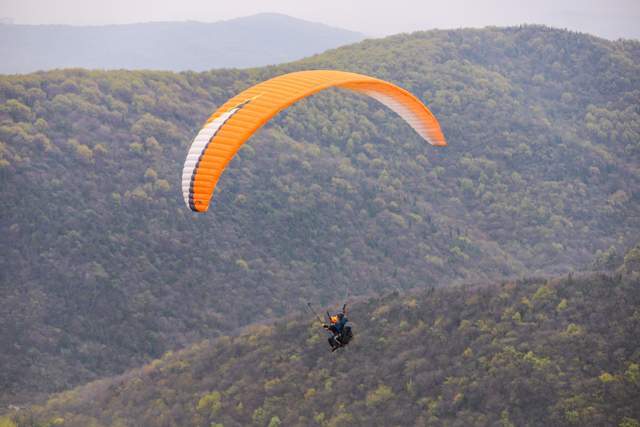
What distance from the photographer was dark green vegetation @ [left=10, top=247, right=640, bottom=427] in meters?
28.7

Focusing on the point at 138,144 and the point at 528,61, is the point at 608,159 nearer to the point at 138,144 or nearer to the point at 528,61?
the point at 528,61

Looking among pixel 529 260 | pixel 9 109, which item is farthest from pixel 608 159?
pixel 9 109

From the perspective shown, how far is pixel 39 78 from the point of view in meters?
70.9

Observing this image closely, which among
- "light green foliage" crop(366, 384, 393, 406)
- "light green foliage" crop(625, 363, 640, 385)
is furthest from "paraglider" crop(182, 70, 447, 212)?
"light green foliage" crop(625, 363, 640, 385)

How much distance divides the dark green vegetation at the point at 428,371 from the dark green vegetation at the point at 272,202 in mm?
11552

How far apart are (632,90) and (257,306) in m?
62.0

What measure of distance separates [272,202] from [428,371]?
3602cm

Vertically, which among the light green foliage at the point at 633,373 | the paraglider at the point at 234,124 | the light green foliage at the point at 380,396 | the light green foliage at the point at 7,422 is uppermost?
the paraglider at the point at 234,124

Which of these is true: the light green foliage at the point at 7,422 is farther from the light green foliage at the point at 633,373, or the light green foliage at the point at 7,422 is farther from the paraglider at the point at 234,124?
Result: the light green foliage at the point at 633,373

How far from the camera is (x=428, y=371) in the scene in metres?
32.7

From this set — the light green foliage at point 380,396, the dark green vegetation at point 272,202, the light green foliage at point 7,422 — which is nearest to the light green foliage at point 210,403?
the light green foliage at point 380,396

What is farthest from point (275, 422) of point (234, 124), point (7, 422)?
point (234, 124)

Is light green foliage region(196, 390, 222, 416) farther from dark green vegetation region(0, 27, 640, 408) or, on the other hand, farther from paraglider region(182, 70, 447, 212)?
paraglider region(182, 70, 447, 212)

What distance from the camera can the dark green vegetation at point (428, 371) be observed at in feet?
94.1
